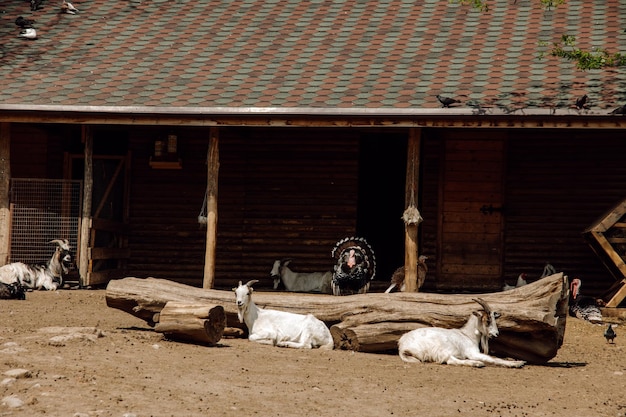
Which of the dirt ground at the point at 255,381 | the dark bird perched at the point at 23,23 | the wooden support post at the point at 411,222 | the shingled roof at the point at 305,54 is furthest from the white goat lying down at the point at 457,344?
the dark bird perched at the point at 23,23

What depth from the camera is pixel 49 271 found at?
17.9 m

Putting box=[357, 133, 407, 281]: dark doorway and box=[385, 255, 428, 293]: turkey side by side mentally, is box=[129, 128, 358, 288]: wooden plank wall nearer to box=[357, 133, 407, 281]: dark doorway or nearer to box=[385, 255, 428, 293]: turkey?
box=[357, 133, 407, 281]: dark doorway

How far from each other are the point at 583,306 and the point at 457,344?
5.01m

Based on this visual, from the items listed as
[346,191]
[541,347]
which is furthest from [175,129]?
[541,347]

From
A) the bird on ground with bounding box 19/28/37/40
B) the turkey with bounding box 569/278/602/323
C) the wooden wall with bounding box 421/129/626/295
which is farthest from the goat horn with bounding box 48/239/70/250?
the turkey with bounding box 569/278/602/323

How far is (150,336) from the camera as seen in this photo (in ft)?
40.6

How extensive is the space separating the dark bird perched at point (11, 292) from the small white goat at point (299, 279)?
186 inches

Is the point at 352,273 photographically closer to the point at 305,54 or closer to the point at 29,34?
the point at 305,54

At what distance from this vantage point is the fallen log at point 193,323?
38.9 ft

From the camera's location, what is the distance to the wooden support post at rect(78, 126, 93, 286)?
17.8m

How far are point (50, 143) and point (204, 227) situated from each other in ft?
11.2

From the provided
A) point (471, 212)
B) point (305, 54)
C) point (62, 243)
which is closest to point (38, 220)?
point (62, 243)

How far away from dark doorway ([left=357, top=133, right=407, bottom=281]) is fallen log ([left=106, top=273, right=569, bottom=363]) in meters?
8.14

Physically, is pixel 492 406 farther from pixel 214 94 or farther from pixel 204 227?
pixel 204 227
